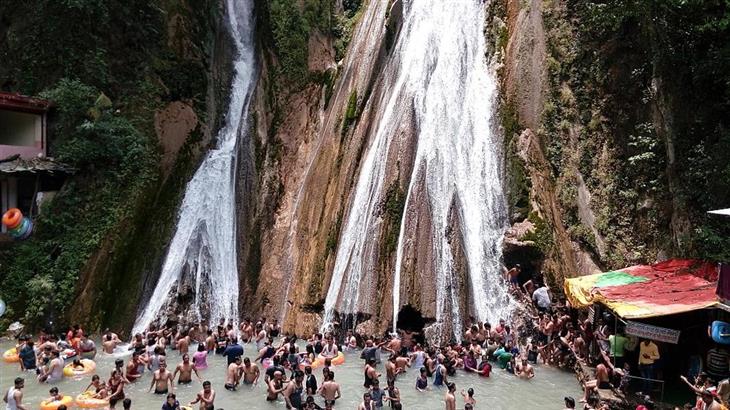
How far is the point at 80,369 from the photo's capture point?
16.2m

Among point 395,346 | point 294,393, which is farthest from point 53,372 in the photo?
point 395,346

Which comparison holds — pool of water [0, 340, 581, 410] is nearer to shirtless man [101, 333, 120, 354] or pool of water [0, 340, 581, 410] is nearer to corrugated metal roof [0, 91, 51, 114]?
shirtless man [101, 333, 120, 354]

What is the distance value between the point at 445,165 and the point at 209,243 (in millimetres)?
10244

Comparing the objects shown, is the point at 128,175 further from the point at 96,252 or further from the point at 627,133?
the point at 627,133

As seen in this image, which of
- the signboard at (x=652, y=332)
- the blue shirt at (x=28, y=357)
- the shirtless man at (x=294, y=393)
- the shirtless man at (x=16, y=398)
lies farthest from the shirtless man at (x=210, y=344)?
the signboard at (x=652, y=332)

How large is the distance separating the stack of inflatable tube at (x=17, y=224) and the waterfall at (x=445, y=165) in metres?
12.7

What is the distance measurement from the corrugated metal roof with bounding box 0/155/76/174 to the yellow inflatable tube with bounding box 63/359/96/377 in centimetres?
991

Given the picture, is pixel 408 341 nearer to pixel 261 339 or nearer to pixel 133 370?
pixel 261 339

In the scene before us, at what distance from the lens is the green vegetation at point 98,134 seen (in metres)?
21.5

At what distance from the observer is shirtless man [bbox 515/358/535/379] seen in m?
15.0

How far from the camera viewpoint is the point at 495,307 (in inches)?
689

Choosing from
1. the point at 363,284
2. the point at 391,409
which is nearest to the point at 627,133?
the point at 363,284

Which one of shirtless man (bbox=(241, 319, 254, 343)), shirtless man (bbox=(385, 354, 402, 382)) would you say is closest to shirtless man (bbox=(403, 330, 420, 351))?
shirtless man (bbox=(385, 354, 402, 382))

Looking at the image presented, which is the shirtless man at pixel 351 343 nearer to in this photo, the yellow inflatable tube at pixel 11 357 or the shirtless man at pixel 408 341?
the shirtless man at pixel 408 341
